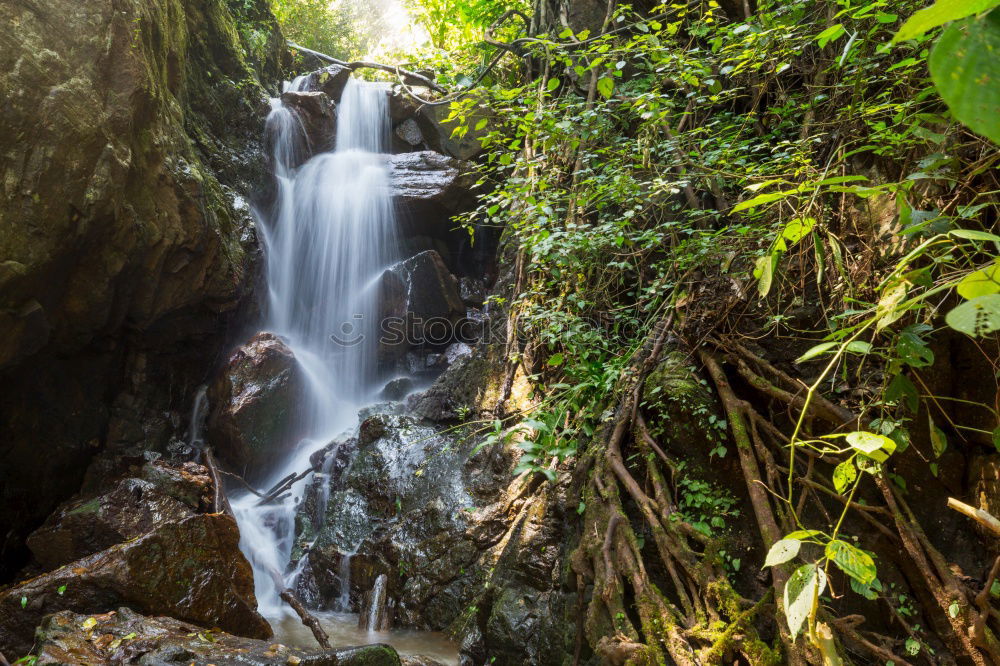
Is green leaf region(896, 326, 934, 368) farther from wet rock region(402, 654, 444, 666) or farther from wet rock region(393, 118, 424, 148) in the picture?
wet rock region(393, 118, 424, 148)

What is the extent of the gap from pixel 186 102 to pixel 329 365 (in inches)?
176

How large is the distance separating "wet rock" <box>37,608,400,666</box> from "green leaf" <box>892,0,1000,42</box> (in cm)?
357

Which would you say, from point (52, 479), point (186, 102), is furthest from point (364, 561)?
point (186, 102)

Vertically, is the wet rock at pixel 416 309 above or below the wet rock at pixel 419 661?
above

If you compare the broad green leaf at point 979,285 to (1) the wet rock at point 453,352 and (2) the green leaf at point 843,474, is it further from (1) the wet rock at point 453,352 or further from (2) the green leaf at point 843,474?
(1) the wet rock at point 453,352

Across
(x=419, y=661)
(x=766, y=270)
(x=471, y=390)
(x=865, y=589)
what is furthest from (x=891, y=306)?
(x=471, y=390)

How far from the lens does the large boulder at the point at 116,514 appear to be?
4832 mm

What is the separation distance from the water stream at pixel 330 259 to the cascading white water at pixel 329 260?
2cm

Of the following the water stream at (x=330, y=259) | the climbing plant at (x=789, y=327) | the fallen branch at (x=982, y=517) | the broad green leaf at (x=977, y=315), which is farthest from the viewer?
the water stream at (x=330, y=259)

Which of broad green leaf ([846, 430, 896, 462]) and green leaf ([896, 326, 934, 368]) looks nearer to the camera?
broad green leaf ([846, 430, 896, 462])

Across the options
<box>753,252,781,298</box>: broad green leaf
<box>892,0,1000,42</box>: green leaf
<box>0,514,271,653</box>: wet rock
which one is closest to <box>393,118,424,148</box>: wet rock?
<box>0,514,271,653</box>: wet rock

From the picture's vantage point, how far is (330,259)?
10234 millimetres

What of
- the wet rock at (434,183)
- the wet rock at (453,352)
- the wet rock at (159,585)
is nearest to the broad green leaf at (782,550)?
the wet rock at (159,585)

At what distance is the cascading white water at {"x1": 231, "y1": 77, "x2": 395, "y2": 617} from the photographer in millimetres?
9070
